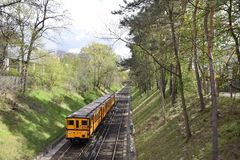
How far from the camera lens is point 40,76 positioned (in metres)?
36.7

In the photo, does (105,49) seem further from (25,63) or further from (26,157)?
(26,157)

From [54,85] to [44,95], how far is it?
14.1 ft

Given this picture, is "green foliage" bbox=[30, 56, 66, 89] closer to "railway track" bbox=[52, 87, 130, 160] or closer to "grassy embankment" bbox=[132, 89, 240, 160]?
"railway track" bbox=[52, 87, 130, 160]

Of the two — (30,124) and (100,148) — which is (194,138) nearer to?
(100,148)

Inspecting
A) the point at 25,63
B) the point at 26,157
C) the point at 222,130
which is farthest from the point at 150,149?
the point at 25,63

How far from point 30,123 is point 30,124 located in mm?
204

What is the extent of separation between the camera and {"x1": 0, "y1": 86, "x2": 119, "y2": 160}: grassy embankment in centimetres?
1877

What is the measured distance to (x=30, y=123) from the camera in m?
24.1

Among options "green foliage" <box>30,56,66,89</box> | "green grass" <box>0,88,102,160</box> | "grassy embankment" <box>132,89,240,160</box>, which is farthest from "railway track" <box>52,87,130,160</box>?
"green foliage" <box>30,56,66,89</box>

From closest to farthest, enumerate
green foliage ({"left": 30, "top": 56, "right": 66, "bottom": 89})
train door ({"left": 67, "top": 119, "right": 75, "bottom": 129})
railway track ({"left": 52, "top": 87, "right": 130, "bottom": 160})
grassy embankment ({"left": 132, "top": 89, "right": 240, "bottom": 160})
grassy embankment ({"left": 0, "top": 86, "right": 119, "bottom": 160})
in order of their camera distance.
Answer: grassy embankment ({"left": 132, "top": 89, "right": 240, "bottom": 160}) → grassy embankment ({"left": 0, "top": 86, "right": 119, "bottom": 160}) → railway track ({"left": 52, "top": 87, "right": 130, "bottom": 160}) → train door ({"left": 67, "top": 119, "right": 75, "bottom": 129}) → green foliage ({"left": 30, "top": 56, "right": 66, "bottom": 89})

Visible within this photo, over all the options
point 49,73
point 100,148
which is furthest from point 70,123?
point 49,73

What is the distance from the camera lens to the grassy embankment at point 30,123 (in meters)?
18.8

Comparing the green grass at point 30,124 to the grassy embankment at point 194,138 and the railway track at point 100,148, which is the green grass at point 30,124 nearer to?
the railway track at point 100,148

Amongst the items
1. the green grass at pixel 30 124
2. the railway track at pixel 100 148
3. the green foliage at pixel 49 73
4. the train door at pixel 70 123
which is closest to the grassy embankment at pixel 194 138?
the railway track at pixel 100 148
